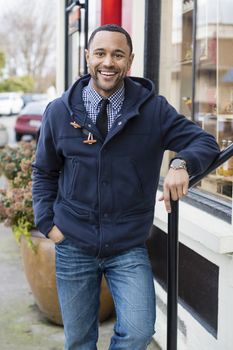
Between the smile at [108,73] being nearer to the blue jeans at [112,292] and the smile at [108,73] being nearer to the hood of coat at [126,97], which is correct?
the hood of coat at [126,97]

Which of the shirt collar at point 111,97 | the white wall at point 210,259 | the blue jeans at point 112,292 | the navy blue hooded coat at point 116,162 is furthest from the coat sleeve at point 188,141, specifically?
the white wall at point 210,259

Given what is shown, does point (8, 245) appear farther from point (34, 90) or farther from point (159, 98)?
point (34, 90)

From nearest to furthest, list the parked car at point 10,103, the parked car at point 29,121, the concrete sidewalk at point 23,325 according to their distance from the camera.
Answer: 1. the concrete sidewalk at point 23,325
2. the parked car at point 29,121
3. the parked car at point 10,103

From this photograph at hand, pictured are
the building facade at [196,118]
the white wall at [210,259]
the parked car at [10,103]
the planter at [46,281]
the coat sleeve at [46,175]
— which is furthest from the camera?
the parked car at [10,103]

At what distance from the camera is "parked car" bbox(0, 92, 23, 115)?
30281 millimetres

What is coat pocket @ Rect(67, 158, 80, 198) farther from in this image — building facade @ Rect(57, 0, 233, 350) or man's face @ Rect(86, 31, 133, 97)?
building facade @ Rect(57, 0, 233, 350)

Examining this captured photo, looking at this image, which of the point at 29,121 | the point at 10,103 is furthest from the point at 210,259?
the point at 10,103

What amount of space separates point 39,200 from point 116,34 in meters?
0.78

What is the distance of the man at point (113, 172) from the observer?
2172mm

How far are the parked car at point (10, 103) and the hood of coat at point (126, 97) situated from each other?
28629 mm

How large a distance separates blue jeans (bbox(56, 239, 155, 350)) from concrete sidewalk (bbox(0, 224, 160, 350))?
1258 mm

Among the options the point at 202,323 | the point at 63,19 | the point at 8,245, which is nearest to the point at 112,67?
the point at 202,323

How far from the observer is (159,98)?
2.31 metres

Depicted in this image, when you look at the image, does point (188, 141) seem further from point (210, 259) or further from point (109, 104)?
point (210, 259)
